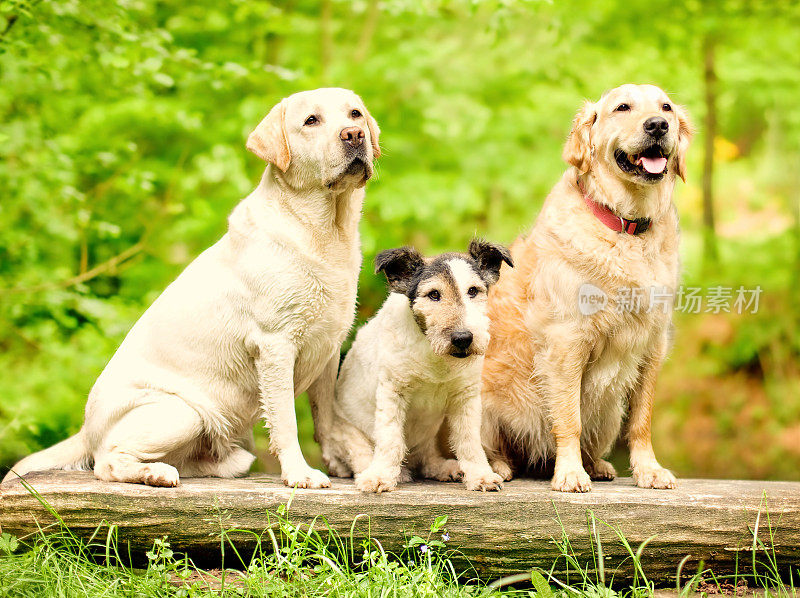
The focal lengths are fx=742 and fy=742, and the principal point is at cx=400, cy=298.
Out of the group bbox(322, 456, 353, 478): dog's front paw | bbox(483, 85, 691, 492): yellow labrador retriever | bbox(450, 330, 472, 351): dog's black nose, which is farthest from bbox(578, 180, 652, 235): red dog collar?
bbox(322, 456, 353, 478): dog's front paw

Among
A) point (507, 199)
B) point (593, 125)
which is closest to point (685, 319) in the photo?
point (507, 199)

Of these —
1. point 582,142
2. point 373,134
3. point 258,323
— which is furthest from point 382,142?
point 258,323

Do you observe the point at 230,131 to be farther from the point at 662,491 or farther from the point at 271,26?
the point at 662,491

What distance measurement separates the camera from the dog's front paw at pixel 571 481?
12.5ft

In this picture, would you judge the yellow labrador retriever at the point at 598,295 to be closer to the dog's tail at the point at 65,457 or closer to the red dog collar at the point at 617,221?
the red dog collar at the point at 617,221

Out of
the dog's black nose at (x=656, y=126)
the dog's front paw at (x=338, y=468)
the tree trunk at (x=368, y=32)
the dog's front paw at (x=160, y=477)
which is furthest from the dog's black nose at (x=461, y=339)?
the tree trunk at (x=368, y=32)

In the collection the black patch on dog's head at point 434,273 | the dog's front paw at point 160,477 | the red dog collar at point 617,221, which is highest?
the red dog collar at point 617,221

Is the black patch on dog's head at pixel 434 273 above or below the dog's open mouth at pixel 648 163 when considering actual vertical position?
below

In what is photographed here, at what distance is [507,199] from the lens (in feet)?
38.8

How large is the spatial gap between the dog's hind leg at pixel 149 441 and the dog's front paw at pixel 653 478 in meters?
2.37

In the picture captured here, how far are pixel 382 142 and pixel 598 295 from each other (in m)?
4.37

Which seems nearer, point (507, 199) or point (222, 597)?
point (222, 597)

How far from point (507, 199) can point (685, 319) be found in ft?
11.3

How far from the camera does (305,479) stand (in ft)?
12.2
